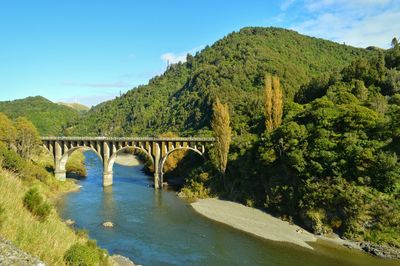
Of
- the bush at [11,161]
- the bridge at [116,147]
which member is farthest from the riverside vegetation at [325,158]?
the bush at [11,161]

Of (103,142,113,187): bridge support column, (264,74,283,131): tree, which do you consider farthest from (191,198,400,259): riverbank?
(103,142,113,187): bridge support column

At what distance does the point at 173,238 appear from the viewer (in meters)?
41.2

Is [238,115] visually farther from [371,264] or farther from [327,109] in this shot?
[371,264]

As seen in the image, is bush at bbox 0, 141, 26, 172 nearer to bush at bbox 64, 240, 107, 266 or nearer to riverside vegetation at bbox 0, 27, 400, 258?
riverside vegetation at bbox 0, 27, 400, 258

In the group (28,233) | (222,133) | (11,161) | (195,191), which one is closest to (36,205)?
(28,233)

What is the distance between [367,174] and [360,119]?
8117 millimetres

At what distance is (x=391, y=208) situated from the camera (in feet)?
128

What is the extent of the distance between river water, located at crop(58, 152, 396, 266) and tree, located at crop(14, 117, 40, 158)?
1506cm

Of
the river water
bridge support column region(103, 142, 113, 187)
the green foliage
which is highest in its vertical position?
bridge support column region(103, 142, 113, 187)

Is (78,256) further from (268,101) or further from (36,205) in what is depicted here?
(268,101)

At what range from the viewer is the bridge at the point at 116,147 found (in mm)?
72375

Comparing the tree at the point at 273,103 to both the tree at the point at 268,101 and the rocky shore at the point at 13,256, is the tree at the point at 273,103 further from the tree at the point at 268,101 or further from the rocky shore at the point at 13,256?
the rocky shore at the point at 13,256

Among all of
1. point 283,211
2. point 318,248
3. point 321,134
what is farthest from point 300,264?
point 321,134

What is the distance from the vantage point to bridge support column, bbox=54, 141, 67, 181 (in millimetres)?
75319
